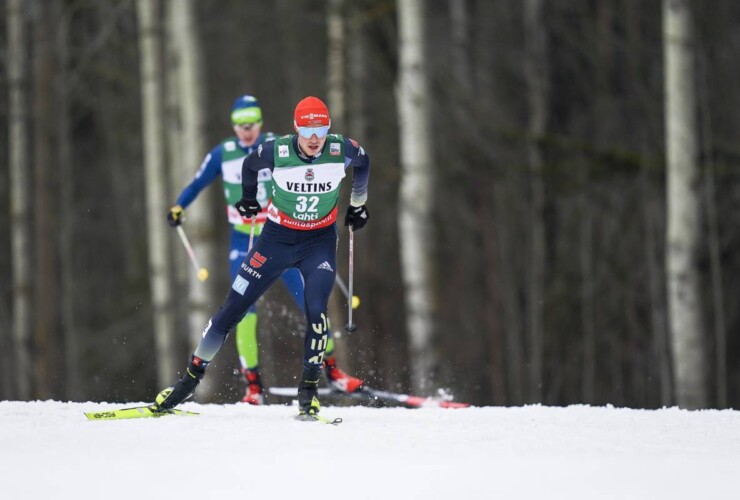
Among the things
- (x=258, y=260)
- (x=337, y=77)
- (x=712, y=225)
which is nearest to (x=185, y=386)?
(x=258, y=260)

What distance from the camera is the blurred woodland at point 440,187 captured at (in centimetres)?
1355

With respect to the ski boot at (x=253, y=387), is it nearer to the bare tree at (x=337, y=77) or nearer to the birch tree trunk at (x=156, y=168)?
the bare tree at (x=337, y=77)

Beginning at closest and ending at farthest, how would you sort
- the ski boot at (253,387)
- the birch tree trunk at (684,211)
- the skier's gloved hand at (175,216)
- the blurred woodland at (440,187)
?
the skier's gloved hand at (175,216) < the ski boot at (253,387) < the birch tree trunk at (684,211) < the blurred woodland at (440,187)

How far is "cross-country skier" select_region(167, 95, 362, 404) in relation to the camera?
31.3 feet

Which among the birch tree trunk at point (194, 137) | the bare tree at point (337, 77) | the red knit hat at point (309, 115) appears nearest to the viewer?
the red knit hat at point (309, 115)

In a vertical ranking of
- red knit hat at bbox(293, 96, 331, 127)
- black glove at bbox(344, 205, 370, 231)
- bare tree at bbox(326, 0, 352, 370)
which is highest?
bare tree at bbox(326, 0, 352, 370)

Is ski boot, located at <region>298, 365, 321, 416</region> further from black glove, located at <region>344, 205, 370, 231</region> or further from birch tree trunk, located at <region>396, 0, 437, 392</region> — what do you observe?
birch tree trunk, located at <region>396, 0, 437, 392</region>

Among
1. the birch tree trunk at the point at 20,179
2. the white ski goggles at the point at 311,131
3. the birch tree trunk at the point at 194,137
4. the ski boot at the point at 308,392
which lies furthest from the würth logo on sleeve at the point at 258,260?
the birch tree trunk at the point at 20,179

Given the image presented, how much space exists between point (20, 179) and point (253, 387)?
24.9 feet

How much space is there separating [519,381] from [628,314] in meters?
2.02

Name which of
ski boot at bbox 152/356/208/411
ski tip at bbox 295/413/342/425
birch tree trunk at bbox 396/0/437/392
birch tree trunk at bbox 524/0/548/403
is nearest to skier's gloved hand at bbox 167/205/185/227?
ski boot at bbox 152/356/208/411

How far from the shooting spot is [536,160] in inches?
710

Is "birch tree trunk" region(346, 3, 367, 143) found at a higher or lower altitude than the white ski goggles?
higher

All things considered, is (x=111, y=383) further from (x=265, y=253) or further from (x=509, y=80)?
(x=265, y=253)
